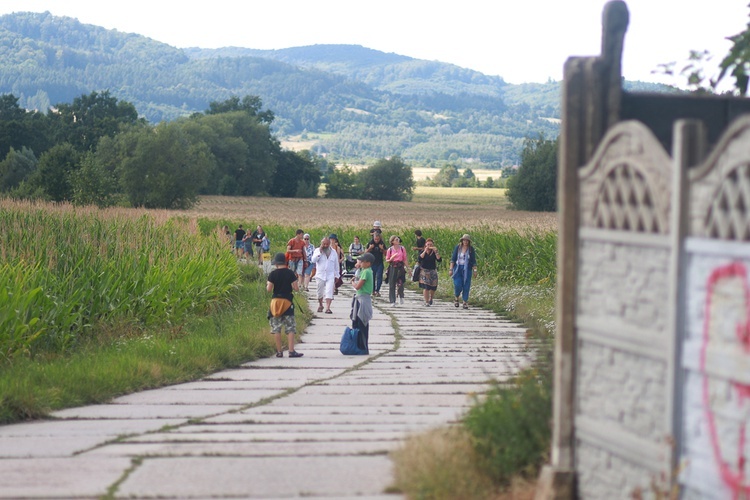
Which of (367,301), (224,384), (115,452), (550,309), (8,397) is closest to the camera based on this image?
(115,452)

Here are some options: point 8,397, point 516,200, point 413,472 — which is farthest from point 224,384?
point 516,200

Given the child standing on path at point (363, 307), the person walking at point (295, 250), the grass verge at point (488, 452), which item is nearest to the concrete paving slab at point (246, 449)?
the grass verge at point (488, 452)

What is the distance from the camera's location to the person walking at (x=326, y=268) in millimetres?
24375

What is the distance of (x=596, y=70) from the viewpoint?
6.64 metres

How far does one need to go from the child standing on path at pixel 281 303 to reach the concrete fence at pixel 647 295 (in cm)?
1025

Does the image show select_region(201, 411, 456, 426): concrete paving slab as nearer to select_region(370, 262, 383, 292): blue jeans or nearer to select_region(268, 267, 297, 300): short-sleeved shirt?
select_region(268, 267, 297, 300): short-sleeved shirt

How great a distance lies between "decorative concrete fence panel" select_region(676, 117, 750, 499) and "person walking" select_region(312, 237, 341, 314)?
1913 centimetres

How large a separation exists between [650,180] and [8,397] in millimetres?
8106

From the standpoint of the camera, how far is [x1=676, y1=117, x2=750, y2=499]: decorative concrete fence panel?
486cm

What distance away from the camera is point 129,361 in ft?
47.1

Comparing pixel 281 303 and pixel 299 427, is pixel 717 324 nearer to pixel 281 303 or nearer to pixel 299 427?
pixel 299 427

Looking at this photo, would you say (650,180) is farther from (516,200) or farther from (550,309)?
(516,200)

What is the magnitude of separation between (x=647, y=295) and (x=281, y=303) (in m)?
11.8

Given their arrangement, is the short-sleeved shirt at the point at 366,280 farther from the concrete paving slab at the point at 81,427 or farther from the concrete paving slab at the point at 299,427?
the concrete paving slab at the point at 299,427
